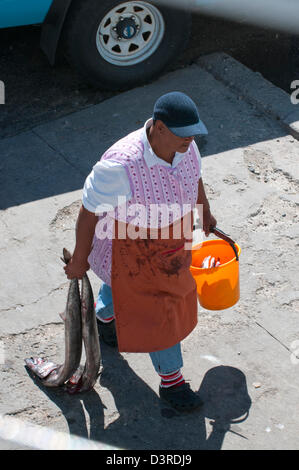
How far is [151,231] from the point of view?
3277 mm

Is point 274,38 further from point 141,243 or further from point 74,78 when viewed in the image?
point 141,243

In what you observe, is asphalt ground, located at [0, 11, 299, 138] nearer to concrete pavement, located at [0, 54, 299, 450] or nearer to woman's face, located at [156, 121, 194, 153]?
concrete pavement, located at [0, 54, 299, 450]

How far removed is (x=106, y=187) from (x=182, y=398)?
1.25m

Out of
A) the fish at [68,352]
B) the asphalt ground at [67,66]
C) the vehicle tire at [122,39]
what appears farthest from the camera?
the asphalt ground at [67,66]

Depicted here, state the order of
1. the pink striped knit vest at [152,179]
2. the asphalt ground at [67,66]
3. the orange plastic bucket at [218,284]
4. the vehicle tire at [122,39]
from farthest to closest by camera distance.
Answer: the asphalt ground at [67,66]
the vehicle tire at [122,39]
the orange plastic bucket at [218,284]
the pink striped knit vest at [152,179]

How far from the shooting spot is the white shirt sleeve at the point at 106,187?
3107 millimetres

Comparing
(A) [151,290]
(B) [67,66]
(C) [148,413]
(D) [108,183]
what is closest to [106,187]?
(D) [108,183]

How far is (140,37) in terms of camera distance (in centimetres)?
618

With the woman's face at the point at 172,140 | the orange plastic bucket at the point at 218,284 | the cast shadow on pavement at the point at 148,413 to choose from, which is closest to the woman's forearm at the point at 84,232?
the woman's face at the point at 172,140

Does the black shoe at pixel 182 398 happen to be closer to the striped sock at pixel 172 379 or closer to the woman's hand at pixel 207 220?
the striped sock at pixel 172 379

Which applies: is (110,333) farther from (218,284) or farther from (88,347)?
(218,284)

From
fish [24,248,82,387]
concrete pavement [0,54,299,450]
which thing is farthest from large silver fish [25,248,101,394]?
concrete pavement [0,54,299,450]

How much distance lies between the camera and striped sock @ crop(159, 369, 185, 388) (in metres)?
3.71

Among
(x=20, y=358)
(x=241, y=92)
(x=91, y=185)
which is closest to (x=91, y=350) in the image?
(x=20, y=358)
